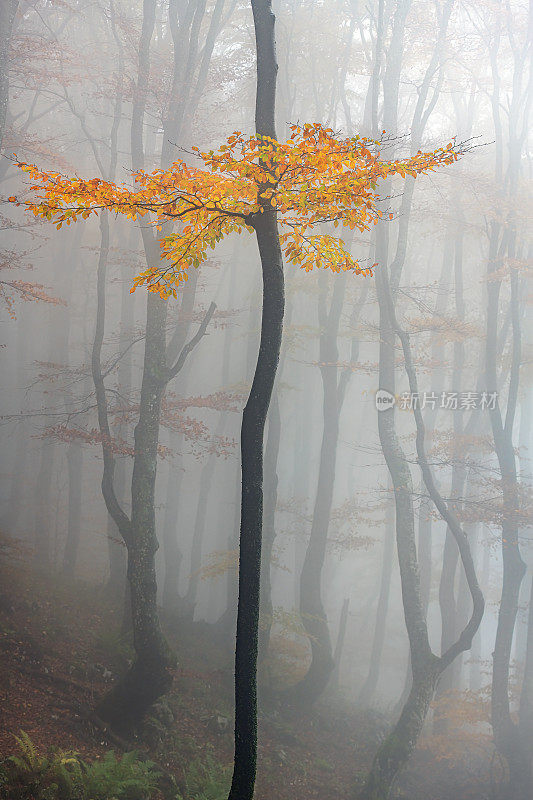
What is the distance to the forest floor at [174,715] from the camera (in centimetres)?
679

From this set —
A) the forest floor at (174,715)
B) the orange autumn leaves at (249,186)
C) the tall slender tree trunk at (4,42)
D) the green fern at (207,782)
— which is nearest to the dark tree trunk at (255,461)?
the orange autumn leaves at (249,186)

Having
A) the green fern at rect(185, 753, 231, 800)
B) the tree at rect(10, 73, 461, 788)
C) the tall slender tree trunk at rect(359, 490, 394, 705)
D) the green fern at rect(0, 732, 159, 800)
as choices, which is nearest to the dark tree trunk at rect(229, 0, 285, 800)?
the tree at rect(10, 73, 461, 788)

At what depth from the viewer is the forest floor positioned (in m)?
6.79

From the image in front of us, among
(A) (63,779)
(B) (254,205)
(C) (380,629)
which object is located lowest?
(C) (380,629)

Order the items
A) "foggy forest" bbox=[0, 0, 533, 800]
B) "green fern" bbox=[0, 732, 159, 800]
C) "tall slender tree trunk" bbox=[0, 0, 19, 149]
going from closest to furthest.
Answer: "foggy forest" bbox=[0, 0, 533, 800], "green fern" bbox=[0, 732, 159, 800], "tall slender tree trunk" bbox=[0, 0, 19, 149]

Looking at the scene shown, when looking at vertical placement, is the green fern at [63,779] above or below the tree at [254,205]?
below

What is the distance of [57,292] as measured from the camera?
52.8ft

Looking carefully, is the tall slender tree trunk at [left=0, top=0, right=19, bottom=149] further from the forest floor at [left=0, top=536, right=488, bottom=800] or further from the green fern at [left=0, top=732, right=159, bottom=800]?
the green fern at [left=0, top=732, right=159, bottom=800]

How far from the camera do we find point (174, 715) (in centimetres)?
816

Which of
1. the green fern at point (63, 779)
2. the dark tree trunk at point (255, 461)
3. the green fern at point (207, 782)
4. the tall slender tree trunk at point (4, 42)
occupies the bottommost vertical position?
the green fern at point (207, 782)

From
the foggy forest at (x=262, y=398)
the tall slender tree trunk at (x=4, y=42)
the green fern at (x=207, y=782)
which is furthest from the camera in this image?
the tall slender tree trunk at (x=4, y=42)

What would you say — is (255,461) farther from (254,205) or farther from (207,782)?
(207,782)

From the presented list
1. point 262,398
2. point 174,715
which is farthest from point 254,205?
point 174,715

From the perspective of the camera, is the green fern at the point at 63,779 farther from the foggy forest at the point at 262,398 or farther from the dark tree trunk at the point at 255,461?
the dark tree trunk at the point at 255,461
